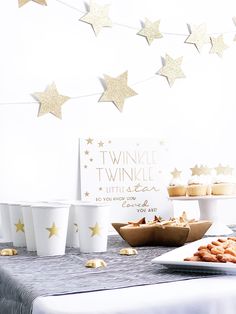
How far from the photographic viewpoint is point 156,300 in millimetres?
829

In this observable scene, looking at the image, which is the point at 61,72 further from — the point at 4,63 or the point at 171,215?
the point at 171,215

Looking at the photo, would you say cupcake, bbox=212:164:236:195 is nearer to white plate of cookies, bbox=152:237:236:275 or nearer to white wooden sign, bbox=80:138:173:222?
white wooden sign, bbox=80:138:173:222

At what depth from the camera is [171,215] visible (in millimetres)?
1782

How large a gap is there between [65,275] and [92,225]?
266mm

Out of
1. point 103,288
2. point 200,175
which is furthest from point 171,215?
point 103,288

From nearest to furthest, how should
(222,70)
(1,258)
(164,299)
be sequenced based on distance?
(164,299)
(1,258)
(222,70)

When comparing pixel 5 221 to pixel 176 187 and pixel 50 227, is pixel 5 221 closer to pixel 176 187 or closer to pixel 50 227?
pixel 50 227

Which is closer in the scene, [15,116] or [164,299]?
[164,299]

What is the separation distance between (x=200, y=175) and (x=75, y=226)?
513 mm

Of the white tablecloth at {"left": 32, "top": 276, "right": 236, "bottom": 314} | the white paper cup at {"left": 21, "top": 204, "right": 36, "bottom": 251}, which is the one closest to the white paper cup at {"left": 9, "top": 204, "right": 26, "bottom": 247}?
the white paper cup at {"left": 21, "top": 204, "right": 36, "bottom": 251}

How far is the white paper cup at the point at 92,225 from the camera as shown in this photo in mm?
1241

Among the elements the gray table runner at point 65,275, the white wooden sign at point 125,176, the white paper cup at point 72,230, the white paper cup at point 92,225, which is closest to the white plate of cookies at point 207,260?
the gray table runner at point 65,275

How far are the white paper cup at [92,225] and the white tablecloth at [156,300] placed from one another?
0.37 meters

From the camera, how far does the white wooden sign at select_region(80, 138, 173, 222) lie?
168 centimetres
